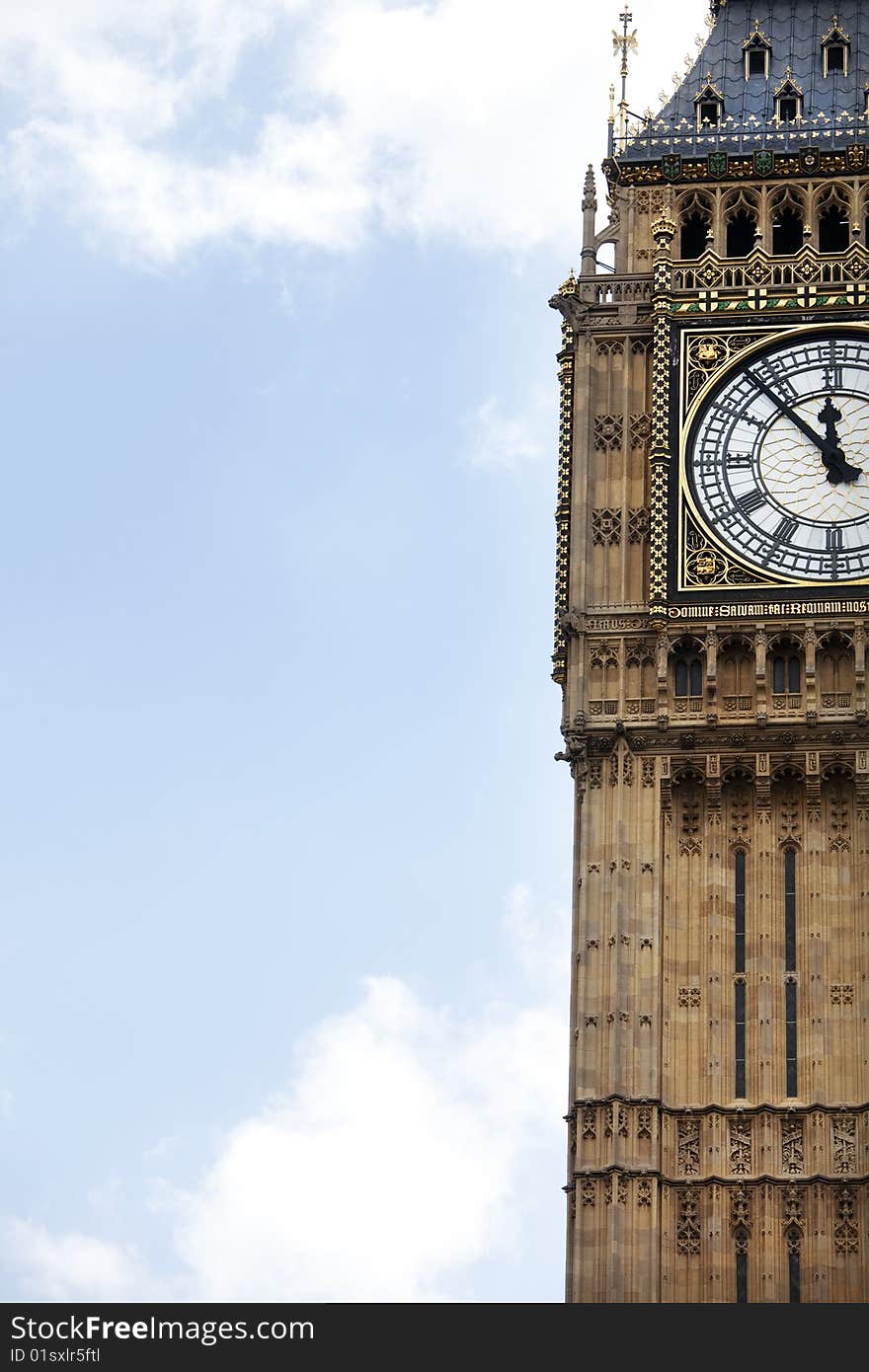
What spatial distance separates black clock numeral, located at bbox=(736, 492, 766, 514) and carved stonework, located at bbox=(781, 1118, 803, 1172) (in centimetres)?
870

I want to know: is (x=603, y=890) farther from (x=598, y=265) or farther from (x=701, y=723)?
(x=598, y=265)

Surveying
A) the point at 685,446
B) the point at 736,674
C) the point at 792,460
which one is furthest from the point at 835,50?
the point at 736,674

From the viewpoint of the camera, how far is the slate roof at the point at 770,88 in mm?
57469

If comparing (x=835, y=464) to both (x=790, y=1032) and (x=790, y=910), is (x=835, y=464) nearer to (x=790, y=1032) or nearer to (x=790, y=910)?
(x=790, y=910)

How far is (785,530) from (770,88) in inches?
318

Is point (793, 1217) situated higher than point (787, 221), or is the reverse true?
point (787, 221)

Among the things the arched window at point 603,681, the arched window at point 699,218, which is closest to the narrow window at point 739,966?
the arched window at point 603,681

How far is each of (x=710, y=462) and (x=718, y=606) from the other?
2333 millimetres

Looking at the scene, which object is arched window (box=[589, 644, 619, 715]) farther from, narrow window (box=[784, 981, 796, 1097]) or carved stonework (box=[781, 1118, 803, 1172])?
carved stonework (box=[781, 1118, 803, 1172])

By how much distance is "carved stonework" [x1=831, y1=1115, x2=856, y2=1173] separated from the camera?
50.3 meters

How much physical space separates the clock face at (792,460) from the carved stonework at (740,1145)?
762 centimetres

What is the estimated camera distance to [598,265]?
57438 millimetres

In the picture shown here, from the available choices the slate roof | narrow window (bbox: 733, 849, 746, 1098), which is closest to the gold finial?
the slate roof

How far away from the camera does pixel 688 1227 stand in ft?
164
